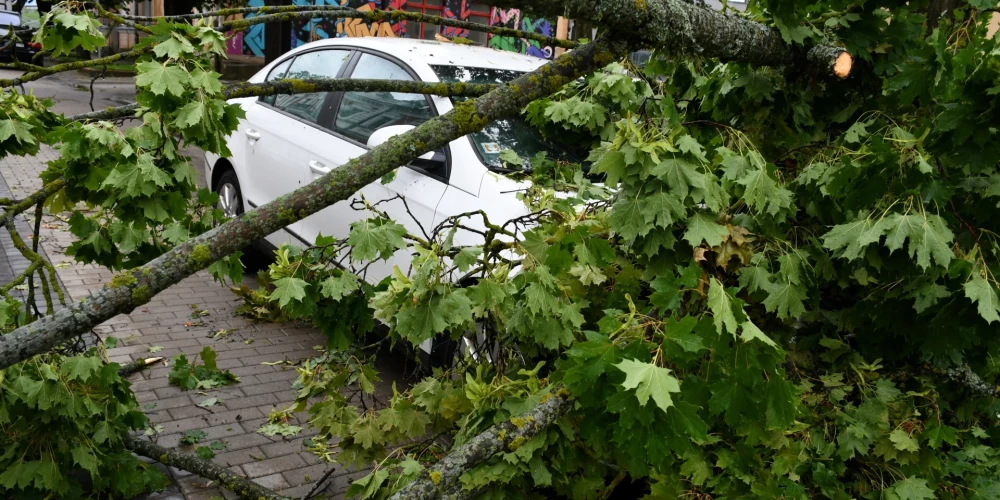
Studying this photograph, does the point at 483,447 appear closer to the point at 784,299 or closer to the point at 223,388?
the point at 784,299

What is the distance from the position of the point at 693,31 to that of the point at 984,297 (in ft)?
3.88

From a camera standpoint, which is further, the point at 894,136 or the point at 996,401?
the point at 996,401

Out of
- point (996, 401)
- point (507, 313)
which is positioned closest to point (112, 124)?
point (507, 313)

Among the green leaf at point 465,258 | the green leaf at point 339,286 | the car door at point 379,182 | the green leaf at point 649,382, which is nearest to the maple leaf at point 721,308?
the green leaf at point 649,382

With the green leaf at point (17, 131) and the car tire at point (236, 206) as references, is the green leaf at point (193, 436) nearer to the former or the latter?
the green leaf at point (17, 131)

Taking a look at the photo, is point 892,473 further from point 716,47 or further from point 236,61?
point 236,61

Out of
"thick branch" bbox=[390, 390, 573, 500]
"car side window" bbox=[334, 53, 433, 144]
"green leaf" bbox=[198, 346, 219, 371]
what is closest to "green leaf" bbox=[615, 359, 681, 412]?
"thick branch" bbox=[390, 390, 573, 500]

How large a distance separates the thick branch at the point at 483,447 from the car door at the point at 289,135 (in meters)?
3.50

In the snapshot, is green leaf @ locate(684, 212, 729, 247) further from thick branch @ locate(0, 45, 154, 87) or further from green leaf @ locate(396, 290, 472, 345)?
thick branch @ locate(0, 45, 154, 87)

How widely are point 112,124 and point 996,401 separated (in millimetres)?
3641

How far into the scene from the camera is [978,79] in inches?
105

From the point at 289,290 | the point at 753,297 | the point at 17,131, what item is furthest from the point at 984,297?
the point at 17,131

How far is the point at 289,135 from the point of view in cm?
598

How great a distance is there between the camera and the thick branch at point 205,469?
11.3ft
